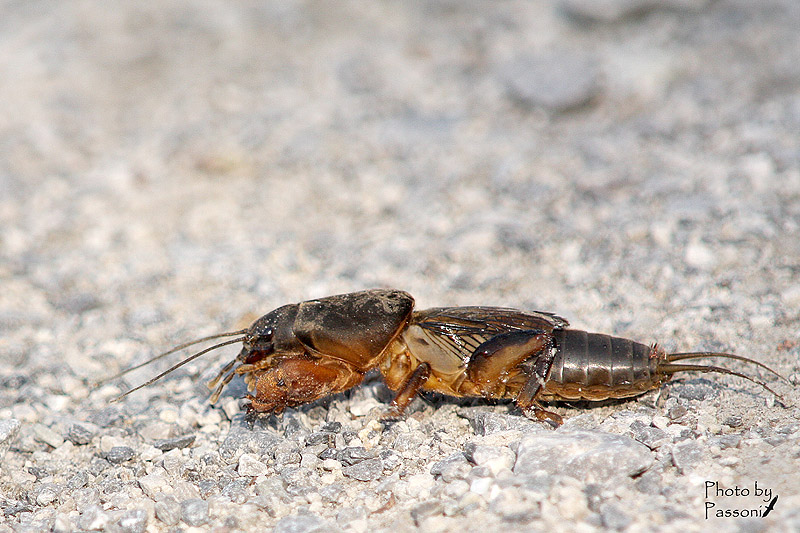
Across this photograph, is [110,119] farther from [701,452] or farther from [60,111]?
[701,452]

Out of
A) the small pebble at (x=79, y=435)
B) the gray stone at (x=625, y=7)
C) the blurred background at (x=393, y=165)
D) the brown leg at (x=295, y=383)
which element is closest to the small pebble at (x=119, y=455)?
the small pebble at (x=79, y=435)

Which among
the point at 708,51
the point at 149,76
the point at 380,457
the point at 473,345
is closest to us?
the point at 380,457

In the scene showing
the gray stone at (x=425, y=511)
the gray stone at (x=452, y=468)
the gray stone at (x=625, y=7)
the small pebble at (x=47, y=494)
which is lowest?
the small pebble at (x=47, y=494)

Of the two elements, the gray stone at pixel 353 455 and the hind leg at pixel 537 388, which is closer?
the gray stone at pixel 353 455

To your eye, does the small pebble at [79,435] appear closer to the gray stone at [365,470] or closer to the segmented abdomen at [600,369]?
the gray stone at [365,470]

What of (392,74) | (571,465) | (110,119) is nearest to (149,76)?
(110,119)
